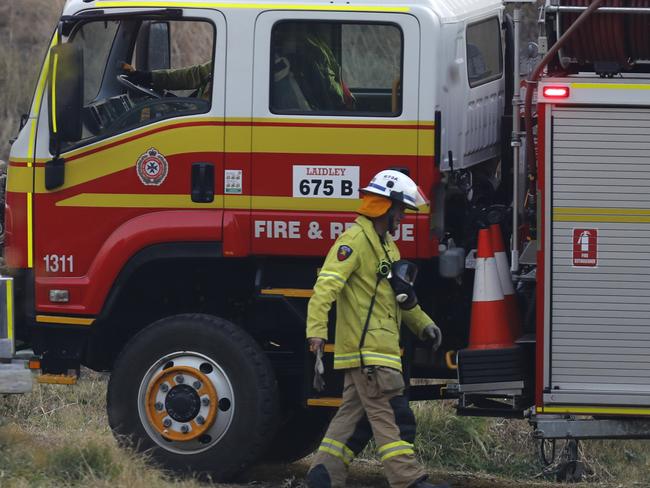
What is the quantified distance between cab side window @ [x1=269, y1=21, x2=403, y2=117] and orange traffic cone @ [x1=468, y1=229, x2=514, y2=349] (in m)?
1.03

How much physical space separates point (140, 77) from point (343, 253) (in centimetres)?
193

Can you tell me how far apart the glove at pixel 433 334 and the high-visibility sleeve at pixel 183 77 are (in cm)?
184

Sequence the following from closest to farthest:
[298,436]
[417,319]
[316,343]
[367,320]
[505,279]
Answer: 1. [316,343]
2. [367,320]
3. [417,319]
4. [505,279]
5. [298,436]

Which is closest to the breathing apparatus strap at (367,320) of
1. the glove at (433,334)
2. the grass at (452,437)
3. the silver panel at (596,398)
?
the glove at (433,334)

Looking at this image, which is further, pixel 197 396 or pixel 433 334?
pixel 197 396

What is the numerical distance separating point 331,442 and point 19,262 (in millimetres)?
2084

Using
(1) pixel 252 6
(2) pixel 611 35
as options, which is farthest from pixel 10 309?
(2) pixel 611 35

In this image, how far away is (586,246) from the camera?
7148mm

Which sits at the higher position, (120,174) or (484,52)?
(484,52)

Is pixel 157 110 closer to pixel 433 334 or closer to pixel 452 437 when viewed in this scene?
pixel 433 334

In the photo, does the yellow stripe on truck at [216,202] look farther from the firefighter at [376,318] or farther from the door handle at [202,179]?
the firefighter at [376,318]

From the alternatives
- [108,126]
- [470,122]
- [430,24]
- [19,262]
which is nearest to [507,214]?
[470,122]

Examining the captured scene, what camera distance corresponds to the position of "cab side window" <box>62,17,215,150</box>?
7.67m

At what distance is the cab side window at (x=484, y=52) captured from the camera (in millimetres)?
7977
